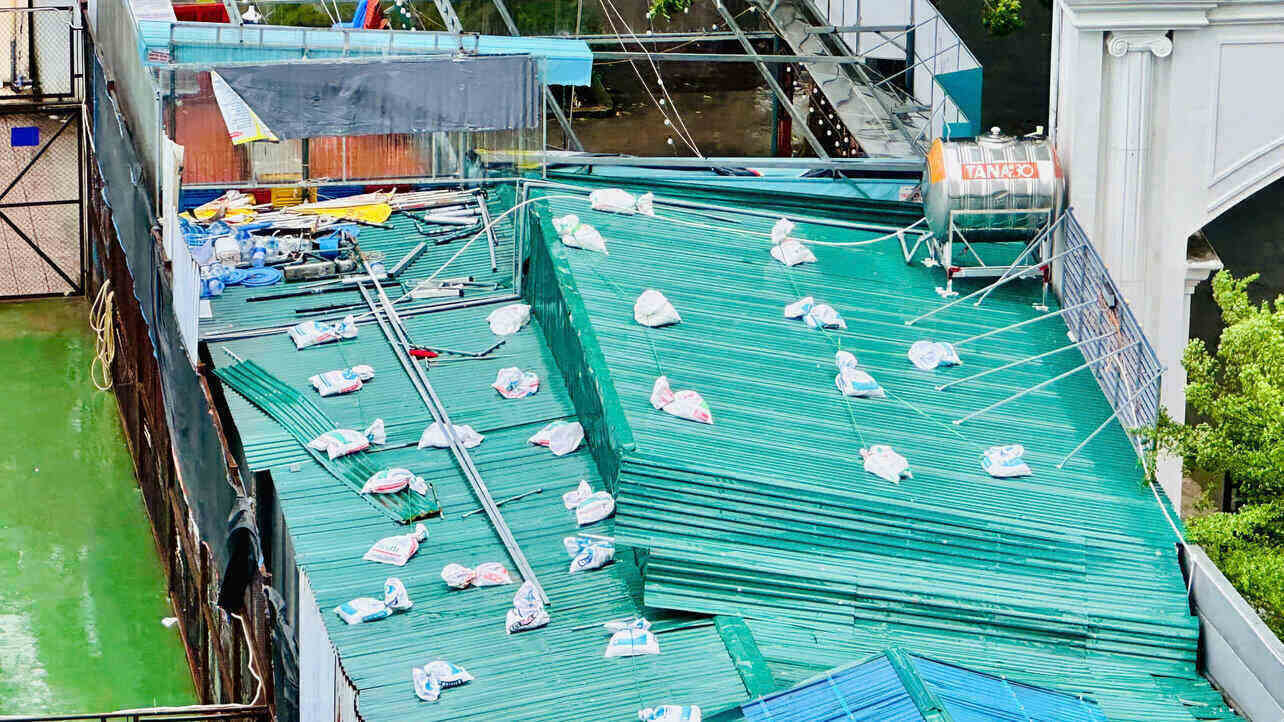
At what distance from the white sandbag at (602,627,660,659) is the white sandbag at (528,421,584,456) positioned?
13.5 feet

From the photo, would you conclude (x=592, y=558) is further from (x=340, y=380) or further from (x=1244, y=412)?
(x=1244, y=412)

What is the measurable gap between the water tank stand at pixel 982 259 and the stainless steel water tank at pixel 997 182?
0.04 m

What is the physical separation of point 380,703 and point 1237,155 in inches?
530

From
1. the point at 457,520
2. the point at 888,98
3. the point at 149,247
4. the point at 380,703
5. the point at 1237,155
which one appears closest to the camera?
the point at 380,703

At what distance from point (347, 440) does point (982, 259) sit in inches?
354

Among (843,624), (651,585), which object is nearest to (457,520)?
(651,585)

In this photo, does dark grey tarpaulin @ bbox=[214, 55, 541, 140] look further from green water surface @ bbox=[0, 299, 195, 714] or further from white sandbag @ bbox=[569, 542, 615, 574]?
white sandbag @ bbox=[569, 542, 615, 574]

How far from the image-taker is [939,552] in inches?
848

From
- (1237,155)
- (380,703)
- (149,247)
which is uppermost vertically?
(1237,155)

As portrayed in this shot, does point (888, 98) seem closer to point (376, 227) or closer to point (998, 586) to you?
point (376, 227)

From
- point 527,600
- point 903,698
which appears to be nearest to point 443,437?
point 527,600

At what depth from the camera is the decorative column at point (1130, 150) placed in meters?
25.9

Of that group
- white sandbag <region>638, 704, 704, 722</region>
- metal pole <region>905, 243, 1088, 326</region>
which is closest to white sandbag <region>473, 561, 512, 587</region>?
white sandbag <region>638, 704, 704, 722</region>

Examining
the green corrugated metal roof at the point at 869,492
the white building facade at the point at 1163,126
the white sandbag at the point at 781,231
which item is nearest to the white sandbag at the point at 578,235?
the green corrugated metal roof at the point at 869,492
